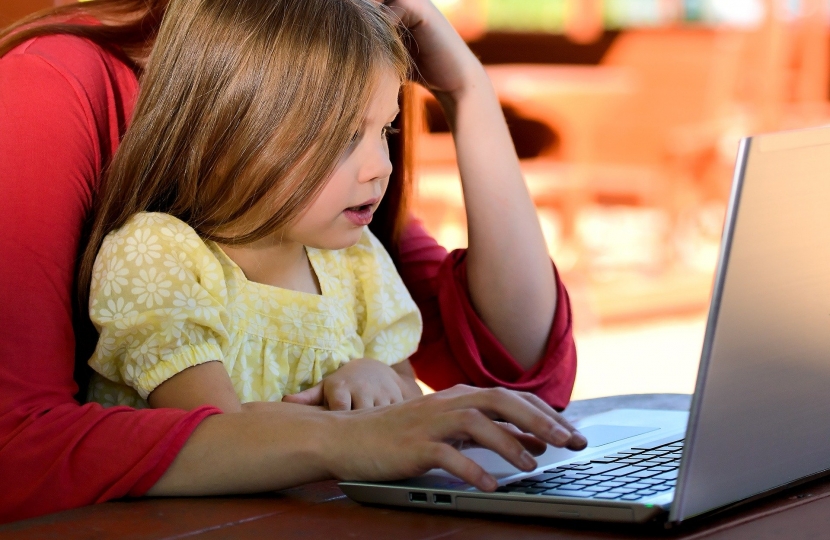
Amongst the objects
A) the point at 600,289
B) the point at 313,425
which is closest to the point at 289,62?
the point at 313,425

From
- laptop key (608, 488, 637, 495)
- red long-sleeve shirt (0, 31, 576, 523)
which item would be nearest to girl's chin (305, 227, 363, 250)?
red long-sleeve shirt (0, 31, 576, 523)

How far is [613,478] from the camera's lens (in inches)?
Answer: 28.7

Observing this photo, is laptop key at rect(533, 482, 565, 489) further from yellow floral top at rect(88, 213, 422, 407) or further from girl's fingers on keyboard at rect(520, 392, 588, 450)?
yellow floral top at rect(88, 213, 422, 407)

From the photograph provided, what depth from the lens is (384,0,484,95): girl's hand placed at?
1206mm

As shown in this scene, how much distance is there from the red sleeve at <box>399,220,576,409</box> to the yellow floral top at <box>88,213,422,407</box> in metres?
0.08

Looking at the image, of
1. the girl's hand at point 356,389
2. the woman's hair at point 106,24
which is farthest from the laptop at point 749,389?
the woman's hair at point 106,24

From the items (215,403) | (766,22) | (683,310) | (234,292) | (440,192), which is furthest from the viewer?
(766,22)

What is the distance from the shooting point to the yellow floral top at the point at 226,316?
3.03 feet

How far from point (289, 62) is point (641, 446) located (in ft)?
1.62

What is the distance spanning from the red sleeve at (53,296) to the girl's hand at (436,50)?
0.34 m

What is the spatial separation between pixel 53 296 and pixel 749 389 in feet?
1.97

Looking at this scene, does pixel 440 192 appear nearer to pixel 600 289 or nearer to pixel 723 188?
pixel 600 289

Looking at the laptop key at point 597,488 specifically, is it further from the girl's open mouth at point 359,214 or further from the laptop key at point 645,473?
the girl's open mouth at point 359,214

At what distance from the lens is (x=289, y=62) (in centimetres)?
99
